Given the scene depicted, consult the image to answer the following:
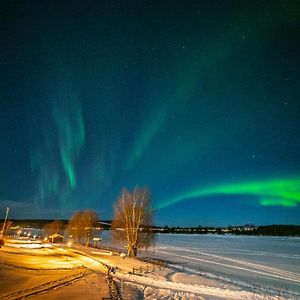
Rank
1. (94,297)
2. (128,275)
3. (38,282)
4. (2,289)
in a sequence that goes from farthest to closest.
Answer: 1. (128,275)
2. (38,282)
3. (2,289)
4. (94,297)

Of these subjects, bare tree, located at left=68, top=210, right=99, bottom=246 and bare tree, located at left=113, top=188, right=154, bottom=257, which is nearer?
bare tree, located at left=113, top=188, right=154, bottom=257

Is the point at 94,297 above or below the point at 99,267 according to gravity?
below

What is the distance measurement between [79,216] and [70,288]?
290 ft

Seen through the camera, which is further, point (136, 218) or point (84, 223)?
point (84, 223)

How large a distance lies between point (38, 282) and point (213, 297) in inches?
498

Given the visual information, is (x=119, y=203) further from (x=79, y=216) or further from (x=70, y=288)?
(x=79, y=216)

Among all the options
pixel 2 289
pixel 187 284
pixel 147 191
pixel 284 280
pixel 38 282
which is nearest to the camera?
pixel 2 289

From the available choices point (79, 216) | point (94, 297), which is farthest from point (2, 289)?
point (79, 216)

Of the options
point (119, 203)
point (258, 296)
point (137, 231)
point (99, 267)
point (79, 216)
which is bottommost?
point (258, 296)

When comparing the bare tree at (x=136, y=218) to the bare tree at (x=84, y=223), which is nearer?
the bare tree at (x=136, y=218)

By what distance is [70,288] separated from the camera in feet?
72.1

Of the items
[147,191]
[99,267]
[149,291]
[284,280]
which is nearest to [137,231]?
[147,191]

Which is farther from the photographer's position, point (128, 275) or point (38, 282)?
point (128, 275)

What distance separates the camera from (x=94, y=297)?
63.8ft
